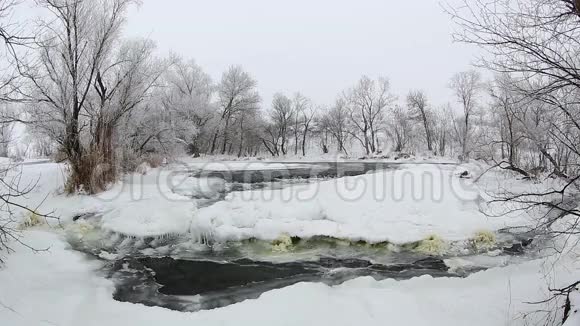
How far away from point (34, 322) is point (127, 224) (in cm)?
416

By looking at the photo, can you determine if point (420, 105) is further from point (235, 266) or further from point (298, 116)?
point (235, 266)

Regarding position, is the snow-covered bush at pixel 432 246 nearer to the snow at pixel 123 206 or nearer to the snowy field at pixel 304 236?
the snowy field at pixel 304 236

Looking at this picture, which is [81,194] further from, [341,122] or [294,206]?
[341,122]

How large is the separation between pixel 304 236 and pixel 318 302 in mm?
2985

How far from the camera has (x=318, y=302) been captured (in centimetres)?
417

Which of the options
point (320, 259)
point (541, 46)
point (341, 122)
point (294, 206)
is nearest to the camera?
point (541, 46)

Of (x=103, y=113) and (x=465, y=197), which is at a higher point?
(x=103, y=113)

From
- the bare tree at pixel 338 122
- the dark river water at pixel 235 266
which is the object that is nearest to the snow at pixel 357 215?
the dark river water at pixel 235 266

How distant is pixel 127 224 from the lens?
7.61 meters

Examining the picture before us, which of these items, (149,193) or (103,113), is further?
(103,113)

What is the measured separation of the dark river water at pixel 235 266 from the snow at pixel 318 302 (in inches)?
17.9

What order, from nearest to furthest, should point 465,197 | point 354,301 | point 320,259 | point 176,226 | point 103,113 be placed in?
point 354,301 → point 320,259 → point 176,226 → point 465,197 → point 103,113

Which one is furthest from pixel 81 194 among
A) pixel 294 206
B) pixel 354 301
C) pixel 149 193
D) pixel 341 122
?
pixel 341 122

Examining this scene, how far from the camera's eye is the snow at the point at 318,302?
3.76 metres
